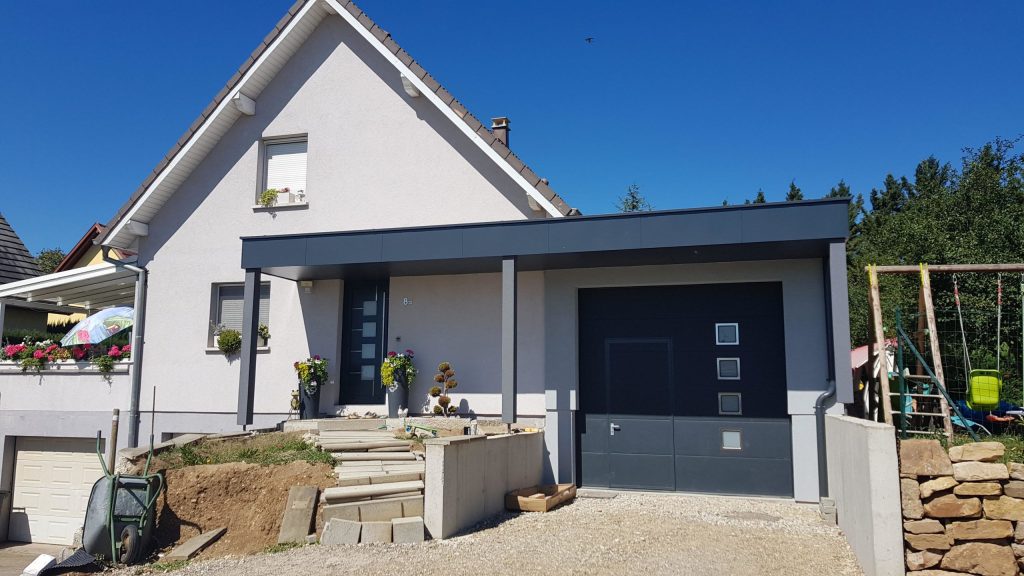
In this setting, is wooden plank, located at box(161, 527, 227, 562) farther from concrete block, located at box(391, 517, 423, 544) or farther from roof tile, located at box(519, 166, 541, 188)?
roof tile, located at box(519, 166, 541, 188)

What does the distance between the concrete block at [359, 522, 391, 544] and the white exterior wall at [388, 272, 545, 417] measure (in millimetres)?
4448

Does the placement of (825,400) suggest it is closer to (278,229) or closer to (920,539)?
(920,539)

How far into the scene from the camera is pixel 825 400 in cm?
1028

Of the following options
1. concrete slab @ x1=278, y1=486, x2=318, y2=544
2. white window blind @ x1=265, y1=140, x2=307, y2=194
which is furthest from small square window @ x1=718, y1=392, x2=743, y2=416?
white window blind @ x1=265, y1=140, x2=307, y2=194

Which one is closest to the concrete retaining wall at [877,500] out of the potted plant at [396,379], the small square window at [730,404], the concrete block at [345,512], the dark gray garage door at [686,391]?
the dark gray garage door at [686,391]

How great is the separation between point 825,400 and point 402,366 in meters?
6.43

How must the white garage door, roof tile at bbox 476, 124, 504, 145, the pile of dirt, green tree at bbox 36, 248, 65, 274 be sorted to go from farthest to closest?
green tree at bbox 36, 248, 65, 274 < the white garage door < roof tile at bbox 476, 124, 504, 145 < the pile of dirt

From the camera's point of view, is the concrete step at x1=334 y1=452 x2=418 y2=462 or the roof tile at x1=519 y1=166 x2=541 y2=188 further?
the roof tile at x1=519 y1=166 x2=541 y2=188

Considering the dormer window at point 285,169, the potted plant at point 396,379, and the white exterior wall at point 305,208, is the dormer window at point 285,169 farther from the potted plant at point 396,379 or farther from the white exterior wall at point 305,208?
the potted plant at point 396,379

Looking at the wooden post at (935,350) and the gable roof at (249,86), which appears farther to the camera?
the gable roof at (249,86)

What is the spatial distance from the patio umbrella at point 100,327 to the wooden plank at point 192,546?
7.37 m

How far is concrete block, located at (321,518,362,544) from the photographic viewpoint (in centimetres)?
766

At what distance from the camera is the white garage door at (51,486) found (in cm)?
1427

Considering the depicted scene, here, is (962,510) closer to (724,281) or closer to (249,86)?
(724,281)
